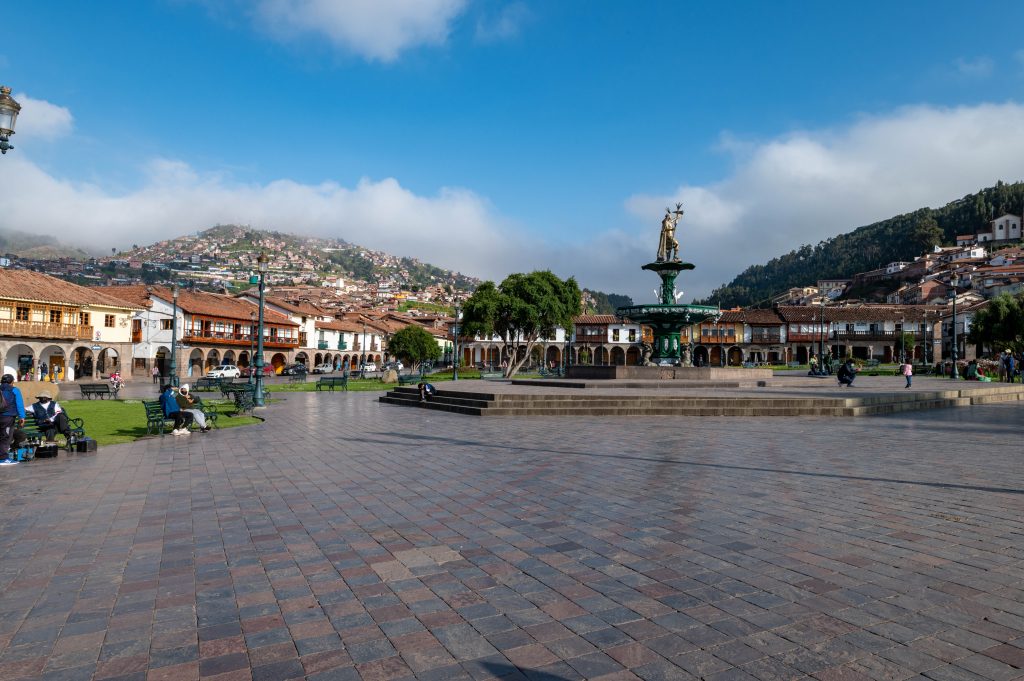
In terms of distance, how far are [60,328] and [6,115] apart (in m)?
40.8

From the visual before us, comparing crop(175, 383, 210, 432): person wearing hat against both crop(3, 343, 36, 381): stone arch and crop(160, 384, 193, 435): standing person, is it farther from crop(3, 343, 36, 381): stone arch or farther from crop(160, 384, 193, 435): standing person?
crop(3, 343, 36, 381): stone arch

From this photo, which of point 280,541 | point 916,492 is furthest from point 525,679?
point 916,492

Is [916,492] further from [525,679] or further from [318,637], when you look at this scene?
[318,637]

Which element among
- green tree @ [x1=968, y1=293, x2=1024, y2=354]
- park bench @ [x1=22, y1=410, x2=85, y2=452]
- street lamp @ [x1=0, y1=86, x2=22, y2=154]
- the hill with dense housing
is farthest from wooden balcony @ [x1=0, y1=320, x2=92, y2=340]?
the hill with dense housing

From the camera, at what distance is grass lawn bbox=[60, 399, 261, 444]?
11.9 m

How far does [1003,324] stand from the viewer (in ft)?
160

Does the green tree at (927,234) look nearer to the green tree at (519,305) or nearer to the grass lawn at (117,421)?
the green tree at (519,305)

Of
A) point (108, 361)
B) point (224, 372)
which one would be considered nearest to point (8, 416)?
point (224, 372)

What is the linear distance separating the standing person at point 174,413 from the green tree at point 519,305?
97.5ft

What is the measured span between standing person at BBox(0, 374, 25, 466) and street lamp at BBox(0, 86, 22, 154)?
3312mm

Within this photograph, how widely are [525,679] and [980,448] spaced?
10529 millimetres

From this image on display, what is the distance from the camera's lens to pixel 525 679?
2889mm

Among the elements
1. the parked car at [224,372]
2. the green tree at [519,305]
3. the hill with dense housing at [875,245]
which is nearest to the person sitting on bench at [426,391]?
the green tree at [519,305]

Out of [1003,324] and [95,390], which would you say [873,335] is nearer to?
[1003,324]
